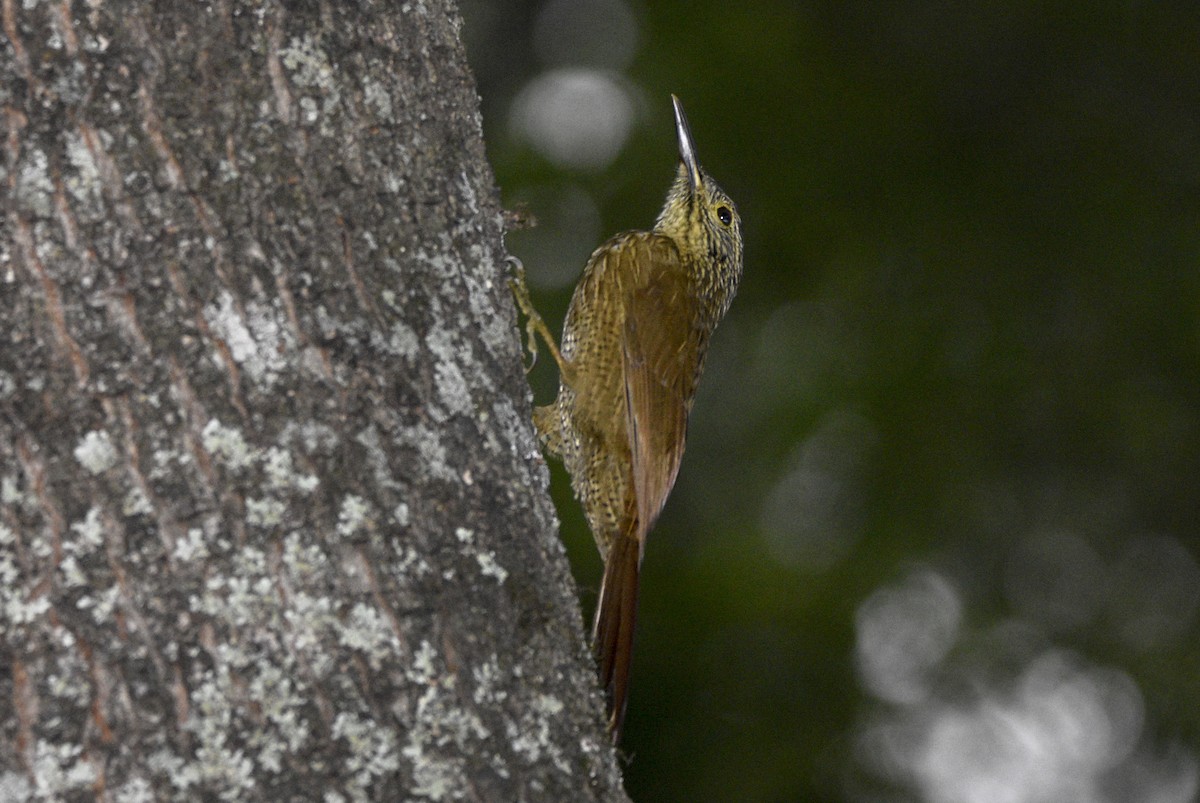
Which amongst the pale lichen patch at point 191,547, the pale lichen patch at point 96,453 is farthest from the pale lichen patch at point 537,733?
the pale lichen patch at point 96,453

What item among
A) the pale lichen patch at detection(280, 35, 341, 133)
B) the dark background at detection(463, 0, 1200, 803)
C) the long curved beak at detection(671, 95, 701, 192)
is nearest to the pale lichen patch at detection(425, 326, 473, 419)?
the pale lichen patch at detection(280, 35, 341, 133)

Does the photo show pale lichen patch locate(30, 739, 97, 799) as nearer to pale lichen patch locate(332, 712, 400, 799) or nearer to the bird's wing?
pale lichen patch locate(332, 712, 400, 799)

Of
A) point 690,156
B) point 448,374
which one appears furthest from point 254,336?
point 690,156

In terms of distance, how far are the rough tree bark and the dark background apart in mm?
3845

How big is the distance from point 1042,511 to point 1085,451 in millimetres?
279

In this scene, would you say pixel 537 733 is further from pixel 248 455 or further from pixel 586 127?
pixel 586 127

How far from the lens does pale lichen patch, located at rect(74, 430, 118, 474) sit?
1461 mm

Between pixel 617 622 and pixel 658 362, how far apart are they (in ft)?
2.86

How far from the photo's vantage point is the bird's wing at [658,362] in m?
3.51

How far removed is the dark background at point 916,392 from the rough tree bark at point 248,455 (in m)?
3.84

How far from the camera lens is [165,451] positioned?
1480 mm

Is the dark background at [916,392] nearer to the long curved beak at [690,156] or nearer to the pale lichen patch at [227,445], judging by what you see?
the long curved beak at [690,156]

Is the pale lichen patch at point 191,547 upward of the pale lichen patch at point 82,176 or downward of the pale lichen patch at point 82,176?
downward

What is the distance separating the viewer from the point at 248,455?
1.50 metres
